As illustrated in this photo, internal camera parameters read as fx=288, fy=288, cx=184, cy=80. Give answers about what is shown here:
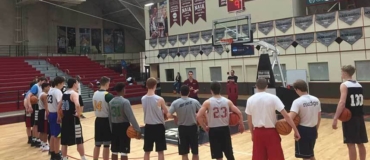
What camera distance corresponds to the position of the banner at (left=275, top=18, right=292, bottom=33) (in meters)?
14.0

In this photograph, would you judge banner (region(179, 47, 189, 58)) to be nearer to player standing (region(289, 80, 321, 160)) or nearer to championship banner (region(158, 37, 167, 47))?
championship banner (region(158, 37, 167, 47))

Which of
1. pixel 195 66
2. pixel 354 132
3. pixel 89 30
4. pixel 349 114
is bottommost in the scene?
pixel 354 132

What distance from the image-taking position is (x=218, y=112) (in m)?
4.21

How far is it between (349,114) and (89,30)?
22996 millimetres

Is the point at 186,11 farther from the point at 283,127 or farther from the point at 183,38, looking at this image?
the point at 283,127

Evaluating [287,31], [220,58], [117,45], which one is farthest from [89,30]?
[287,31]

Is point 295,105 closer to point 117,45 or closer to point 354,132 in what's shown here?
point 354,132

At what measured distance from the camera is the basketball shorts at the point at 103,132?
492 centimetres

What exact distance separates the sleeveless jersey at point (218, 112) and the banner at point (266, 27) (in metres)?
11.5

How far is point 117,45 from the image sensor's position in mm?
25438

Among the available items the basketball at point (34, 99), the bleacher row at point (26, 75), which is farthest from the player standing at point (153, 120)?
the bleacher row at point (26, 75)

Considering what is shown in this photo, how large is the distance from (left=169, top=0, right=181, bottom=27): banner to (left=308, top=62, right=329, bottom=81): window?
881cm

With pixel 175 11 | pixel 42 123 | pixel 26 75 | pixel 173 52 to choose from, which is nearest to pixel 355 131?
→ pixel 42 123

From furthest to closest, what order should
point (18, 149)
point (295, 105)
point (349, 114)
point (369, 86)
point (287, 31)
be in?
1. point (287, 31)
2. point (369, 86)
3. point (18, 149)
4. point (349, 114)
5. point (295, 105)
